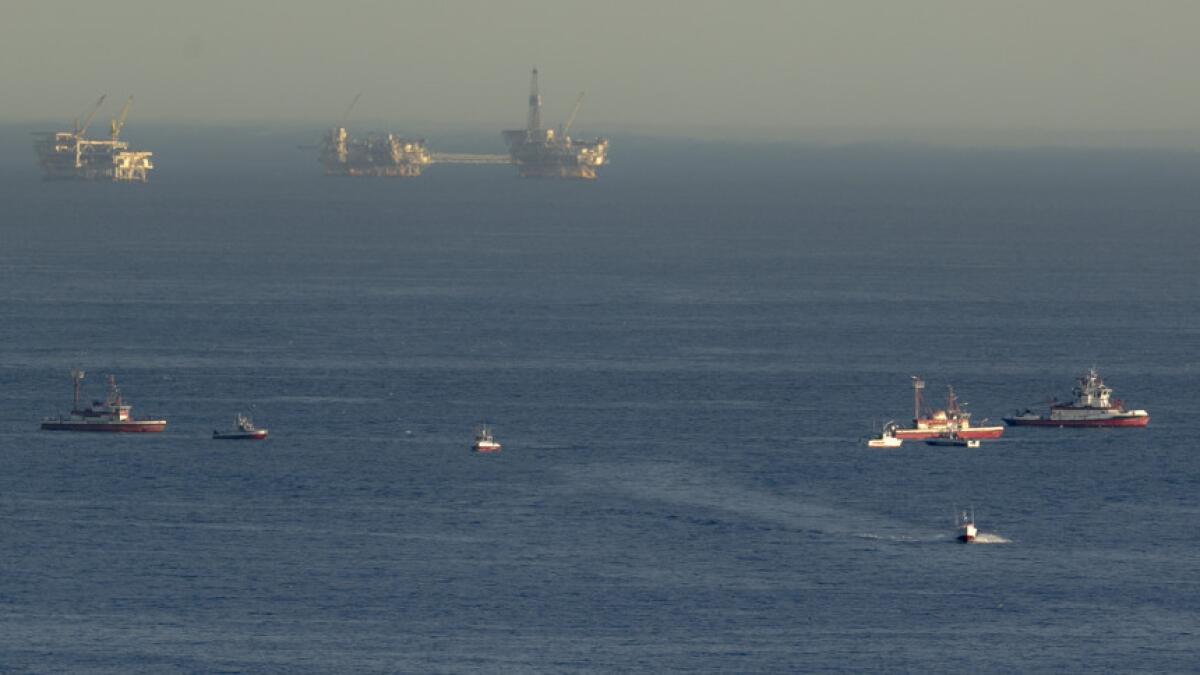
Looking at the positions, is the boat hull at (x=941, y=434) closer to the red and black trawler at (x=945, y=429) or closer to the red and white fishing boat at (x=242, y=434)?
the red and black trawler at (x=945, y=429)

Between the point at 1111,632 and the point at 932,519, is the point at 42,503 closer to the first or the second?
the point at 932,519

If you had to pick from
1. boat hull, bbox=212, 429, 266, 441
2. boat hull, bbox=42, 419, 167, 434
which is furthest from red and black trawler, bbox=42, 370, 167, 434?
boat hull, bbox=212, 429, 266, 441

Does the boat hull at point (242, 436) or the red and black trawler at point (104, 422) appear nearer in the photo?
the boat hull at point (242, 436)

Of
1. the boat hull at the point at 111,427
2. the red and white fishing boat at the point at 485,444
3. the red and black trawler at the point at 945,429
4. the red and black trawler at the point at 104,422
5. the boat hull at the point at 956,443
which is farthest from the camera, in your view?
the red and black trawler at the point at 104,422

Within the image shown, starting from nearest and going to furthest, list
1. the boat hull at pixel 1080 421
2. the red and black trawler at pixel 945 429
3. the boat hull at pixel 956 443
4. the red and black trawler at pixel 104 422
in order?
the boat hull at pixel 956 443
the red and black trawler at pixel 945 429
the red and black trawler at pixel 104 422
the boat hull at pixel 1080 421

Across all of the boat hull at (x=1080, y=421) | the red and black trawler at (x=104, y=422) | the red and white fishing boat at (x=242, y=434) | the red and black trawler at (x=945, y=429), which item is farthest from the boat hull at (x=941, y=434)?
the red and black trawler at (x=104, y=422)

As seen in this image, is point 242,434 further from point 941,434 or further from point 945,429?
point 945,429

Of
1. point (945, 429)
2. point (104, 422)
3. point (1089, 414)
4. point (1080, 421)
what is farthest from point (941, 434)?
point (104, 422)
